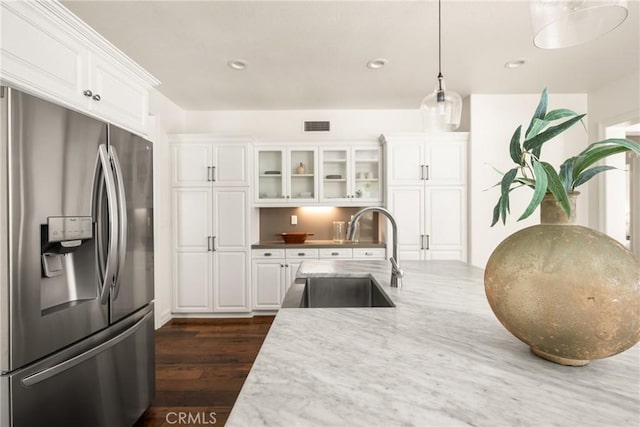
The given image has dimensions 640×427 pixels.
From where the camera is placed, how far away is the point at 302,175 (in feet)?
14.0

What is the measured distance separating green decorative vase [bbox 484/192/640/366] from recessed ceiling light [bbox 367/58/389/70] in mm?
2609

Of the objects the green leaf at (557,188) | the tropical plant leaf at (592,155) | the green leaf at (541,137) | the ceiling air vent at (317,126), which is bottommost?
the green leaf at (557,188)

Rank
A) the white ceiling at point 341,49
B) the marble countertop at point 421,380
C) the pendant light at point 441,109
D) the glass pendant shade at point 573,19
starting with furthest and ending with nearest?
the white ceiling at point 341,49 < the pendant light at point 441,109 < the glass pendant shade at point 573,19 < the marble countertop at point 421,380

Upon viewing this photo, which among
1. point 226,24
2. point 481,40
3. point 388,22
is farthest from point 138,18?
point 481,40

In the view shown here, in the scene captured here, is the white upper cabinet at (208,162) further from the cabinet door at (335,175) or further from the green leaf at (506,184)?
the green leaf at (506,184)

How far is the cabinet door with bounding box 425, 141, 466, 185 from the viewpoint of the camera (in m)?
3.99

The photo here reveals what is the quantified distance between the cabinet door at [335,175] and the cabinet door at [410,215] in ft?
1.87

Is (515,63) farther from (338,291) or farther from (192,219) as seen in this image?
(192,219)

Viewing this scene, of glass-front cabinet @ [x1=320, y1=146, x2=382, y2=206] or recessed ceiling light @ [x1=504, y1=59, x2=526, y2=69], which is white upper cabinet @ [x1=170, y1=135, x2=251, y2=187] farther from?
recessed ceiling light @ [x1=504, y1=59, x2=526, y2=69]

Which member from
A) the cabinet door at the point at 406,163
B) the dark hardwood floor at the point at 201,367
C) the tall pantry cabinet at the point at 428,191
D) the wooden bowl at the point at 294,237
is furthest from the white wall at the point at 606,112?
the dark hardwood floor at the point at 201,367

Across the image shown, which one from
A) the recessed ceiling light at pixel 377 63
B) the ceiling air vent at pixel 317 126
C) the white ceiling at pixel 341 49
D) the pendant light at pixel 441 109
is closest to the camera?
the pendant light at pixel 441 109

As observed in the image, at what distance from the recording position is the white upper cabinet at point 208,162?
3.96 metres

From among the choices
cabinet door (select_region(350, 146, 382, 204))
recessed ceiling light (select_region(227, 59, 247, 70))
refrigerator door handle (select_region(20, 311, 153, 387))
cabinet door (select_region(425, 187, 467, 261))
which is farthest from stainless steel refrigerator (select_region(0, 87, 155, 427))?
cabinet door (select_region(425, 187, 467, 261))

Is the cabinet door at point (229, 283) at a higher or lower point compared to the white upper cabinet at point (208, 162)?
lower
